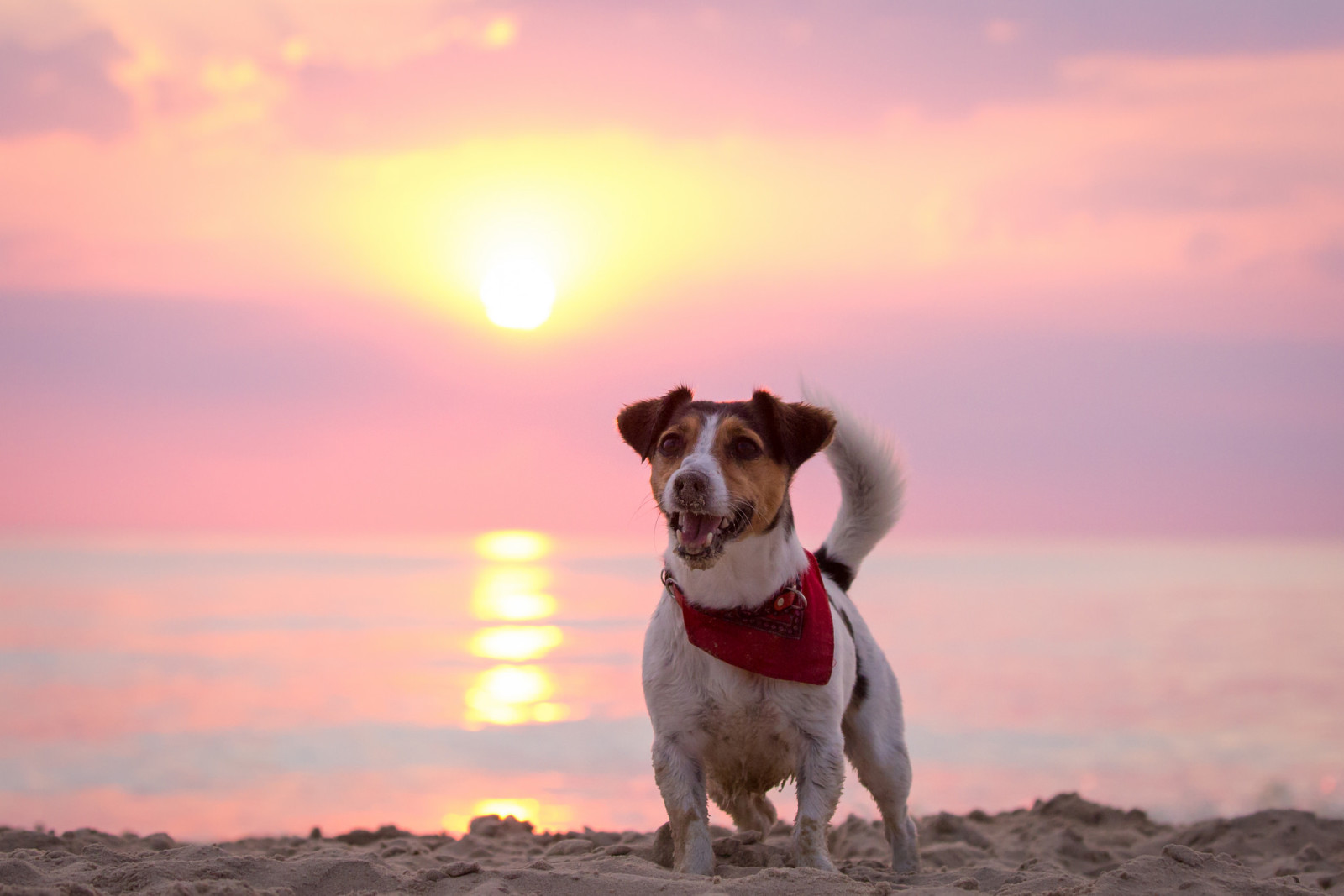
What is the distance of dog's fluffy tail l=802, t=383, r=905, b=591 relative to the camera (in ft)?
21.7

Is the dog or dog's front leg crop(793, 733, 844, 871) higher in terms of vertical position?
the dog

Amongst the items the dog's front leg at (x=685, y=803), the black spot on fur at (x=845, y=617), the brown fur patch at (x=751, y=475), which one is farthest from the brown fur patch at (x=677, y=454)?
the black spot on fur at (x=845, y=617)

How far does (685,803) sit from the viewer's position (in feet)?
16.9

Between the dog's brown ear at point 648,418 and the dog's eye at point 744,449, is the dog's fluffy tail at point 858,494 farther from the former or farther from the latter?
the dog's eye at point 744,449

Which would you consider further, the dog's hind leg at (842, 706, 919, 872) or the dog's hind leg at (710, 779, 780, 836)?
the dog's hind leg at (842, 706, 919, 872)

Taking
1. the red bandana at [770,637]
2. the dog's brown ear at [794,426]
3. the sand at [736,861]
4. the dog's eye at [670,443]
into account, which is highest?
the dog's brown ear at [794,426]

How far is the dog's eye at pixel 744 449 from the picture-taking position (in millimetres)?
5090

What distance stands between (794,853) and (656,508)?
1557mm

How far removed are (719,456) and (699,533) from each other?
13.8 inches

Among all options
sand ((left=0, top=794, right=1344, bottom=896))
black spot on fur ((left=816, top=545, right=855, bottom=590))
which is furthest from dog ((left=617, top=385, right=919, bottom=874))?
black spot on fur ((left=816, top=545, right=855, bottom=590))

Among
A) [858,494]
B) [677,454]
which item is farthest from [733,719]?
[858,494]

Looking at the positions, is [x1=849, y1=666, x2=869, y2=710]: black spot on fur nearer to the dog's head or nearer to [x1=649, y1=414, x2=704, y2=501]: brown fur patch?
the dog's head

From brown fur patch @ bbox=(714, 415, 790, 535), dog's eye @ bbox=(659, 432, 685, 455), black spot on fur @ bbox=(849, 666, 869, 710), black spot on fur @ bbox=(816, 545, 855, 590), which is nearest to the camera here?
brown fur patch @ bbox=(714, 415, 790, 535)

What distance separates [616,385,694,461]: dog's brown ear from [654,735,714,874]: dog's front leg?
4.56 feet
